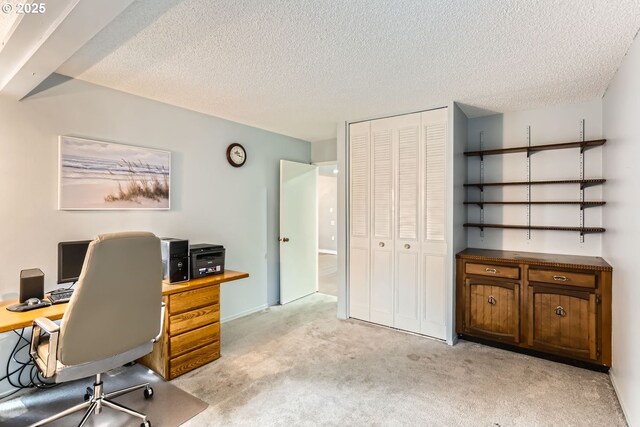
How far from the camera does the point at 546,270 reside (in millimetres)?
2881

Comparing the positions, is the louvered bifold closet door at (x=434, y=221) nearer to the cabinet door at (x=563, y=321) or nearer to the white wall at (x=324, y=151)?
the cabinet door at (x=563, y=321)

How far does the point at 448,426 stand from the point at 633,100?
2328mm

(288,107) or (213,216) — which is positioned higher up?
(288,107)

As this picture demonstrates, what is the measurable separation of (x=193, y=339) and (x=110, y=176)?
155 cm

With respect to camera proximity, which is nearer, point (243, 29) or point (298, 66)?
point (243, 29)

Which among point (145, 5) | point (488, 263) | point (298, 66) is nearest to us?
point (145, 5)

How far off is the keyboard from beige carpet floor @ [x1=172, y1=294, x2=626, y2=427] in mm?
1009

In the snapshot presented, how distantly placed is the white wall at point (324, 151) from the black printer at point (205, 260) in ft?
7.93

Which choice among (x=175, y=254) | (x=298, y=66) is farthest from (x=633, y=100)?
(x=175, y=254)

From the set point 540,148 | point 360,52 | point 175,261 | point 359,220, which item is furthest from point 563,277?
point 175,261

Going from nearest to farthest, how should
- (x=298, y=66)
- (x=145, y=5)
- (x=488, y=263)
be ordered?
(x=145, y=5) → (x=298, y=66) → (x=488, y=263)

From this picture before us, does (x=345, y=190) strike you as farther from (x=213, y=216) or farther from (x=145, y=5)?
(x=145, y=5)

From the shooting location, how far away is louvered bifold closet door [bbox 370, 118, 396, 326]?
358cm

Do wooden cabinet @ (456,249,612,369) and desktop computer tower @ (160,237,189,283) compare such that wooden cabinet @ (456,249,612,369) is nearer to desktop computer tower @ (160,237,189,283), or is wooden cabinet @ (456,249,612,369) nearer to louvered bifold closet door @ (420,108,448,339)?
louvered bifold closet door @ (420,108,448,339)
